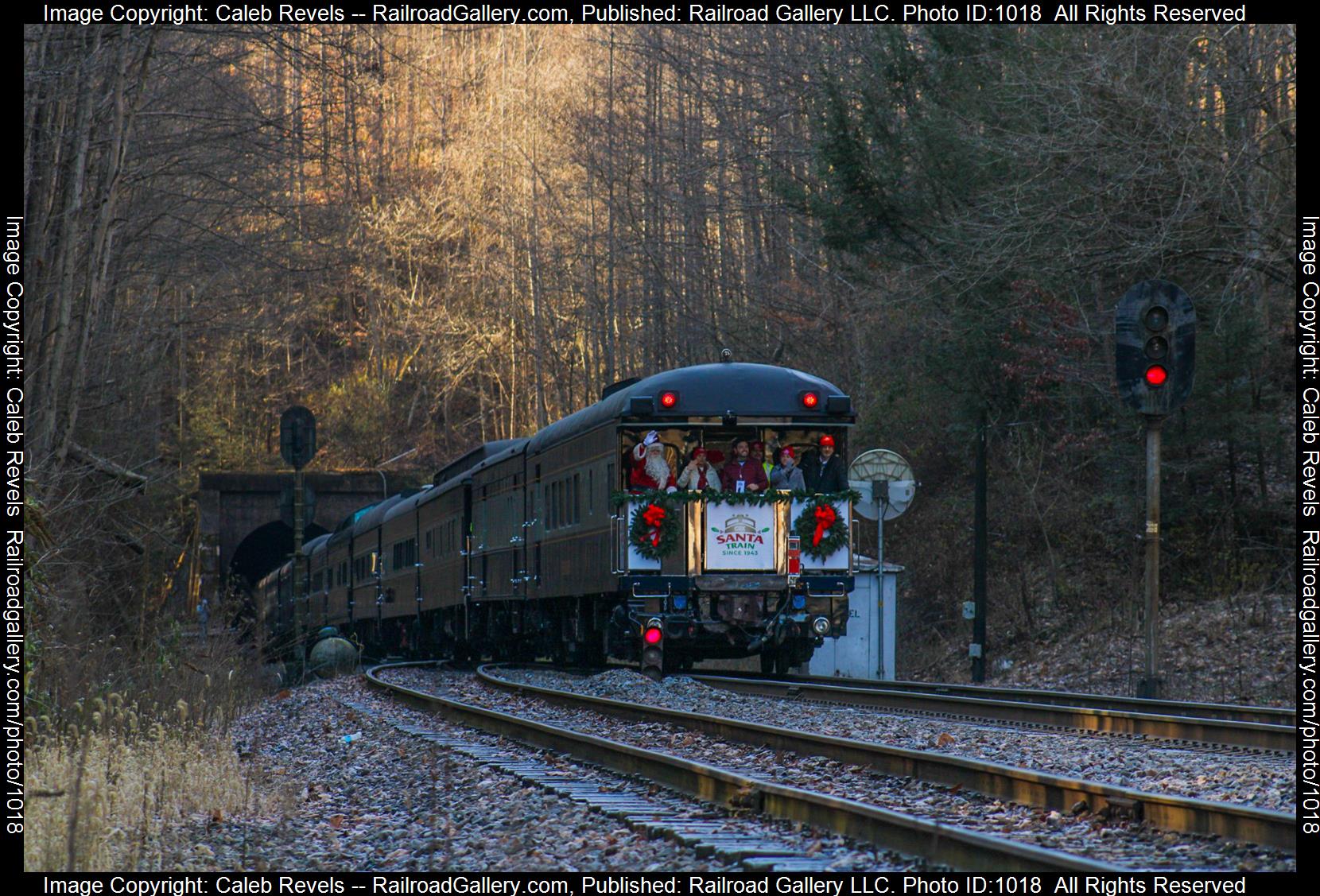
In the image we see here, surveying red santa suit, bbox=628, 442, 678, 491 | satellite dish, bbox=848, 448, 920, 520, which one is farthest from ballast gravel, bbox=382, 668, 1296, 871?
satellite dish, bbox=848, 448, 920, 520

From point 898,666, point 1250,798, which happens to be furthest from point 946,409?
point 1250,798

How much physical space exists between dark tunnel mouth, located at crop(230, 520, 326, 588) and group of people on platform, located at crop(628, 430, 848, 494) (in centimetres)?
3508

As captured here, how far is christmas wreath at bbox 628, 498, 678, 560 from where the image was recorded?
56.7 feet

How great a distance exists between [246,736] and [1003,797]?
312 inches

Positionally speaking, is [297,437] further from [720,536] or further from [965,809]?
[965,809]

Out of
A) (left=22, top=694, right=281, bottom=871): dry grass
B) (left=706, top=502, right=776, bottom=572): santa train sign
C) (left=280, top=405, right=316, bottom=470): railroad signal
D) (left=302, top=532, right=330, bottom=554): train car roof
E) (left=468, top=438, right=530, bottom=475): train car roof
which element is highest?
(left=280, top=405, right=316, bottom=470): railroad signal

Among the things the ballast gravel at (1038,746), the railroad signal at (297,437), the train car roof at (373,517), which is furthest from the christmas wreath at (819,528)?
the train car roof at (373,517)

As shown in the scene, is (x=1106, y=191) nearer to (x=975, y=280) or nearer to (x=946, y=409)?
(x=975, y=280)

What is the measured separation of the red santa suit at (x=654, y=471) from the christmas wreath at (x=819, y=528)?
1.37 meters

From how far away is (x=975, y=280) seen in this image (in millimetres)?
25562

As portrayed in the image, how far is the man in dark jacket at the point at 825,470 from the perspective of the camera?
1770 cm

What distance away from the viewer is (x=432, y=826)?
8.52 meters

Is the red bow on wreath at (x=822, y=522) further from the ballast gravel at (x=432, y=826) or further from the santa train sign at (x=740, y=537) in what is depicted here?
the ballast gravel at (x=432, y=826)

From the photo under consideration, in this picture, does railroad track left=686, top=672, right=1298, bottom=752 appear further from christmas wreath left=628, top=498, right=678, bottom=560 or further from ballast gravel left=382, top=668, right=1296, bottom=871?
ballast gravel left=382, top=668, right=1296, bottom=871
